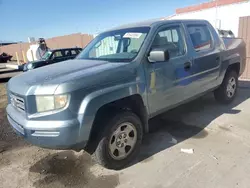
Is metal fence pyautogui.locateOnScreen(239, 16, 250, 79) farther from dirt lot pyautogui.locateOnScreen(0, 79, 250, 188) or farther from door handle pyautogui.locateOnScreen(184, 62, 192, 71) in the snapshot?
door handle pyautogui.locateOnScreen(184, 62, 192, 71)

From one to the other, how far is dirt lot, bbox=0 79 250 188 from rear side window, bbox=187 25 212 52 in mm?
1492

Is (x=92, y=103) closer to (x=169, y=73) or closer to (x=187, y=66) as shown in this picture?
(x=169, y=73)

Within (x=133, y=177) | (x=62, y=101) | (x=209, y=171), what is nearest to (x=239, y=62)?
(x=209, y=171)

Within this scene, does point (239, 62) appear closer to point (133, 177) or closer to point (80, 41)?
point (133, 177)

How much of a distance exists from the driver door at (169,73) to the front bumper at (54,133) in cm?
124

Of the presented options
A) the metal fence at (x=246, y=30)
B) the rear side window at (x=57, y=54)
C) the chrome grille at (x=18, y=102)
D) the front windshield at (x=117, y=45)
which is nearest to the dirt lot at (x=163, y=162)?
the chrome grille at (x=18, y=102)

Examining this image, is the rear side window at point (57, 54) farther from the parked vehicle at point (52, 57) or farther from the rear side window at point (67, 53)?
the rear side window at point (67, 53)

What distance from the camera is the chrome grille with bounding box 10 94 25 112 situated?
278 cm

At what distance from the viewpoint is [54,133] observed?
2.54m

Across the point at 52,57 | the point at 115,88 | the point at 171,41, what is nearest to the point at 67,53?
the point at 52,57

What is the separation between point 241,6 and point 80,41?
11799mm

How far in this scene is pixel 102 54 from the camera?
375 cm

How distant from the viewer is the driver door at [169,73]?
3.32m

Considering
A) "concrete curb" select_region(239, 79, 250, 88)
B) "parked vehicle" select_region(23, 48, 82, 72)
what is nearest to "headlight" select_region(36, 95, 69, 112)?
"concrete curb" select_region(239, 79, 250, 88)
